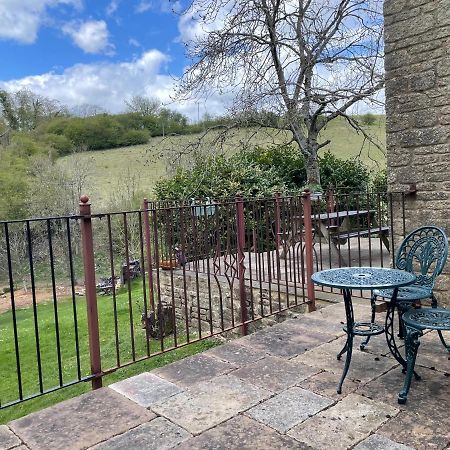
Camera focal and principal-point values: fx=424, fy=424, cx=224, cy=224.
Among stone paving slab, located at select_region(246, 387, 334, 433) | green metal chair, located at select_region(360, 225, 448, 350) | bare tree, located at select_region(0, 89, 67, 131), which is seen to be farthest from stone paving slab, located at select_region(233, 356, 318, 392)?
bare tree, located at select_region(0, 89, 67, 131)

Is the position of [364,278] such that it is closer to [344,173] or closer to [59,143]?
[344,173]

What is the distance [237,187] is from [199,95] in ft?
7.47

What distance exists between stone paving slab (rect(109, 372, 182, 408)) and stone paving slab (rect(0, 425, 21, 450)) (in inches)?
22.6

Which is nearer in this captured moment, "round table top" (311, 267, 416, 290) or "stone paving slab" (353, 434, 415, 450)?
"stone paving slab" (353, 434, 415, 450)

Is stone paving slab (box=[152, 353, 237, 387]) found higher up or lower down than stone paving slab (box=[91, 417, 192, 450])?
lower down

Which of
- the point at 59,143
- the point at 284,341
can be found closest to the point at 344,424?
the point at 284,341

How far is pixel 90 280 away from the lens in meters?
2.45

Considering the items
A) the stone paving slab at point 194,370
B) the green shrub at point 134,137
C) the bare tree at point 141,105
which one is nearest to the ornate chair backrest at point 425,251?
the stone paving slab at point 194,370

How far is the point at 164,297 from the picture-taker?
662cm

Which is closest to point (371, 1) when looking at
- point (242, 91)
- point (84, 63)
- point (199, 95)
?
point (242, 91)

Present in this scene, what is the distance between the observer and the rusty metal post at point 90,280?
2.41 m

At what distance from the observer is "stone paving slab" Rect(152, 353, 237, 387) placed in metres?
2.52

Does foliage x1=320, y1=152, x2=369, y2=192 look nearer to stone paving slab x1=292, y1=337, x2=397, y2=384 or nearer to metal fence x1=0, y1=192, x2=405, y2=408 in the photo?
metal fence x1=0, y1=192, x2=405, y2=408

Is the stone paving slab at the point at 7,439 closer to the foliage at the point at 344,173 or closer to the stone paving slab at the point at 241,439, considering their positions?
the stone paving slab at the point at 241,439
